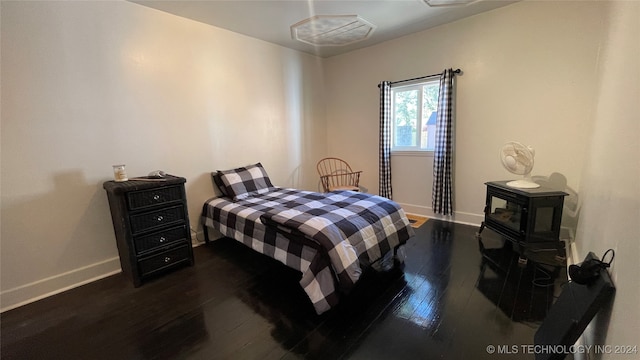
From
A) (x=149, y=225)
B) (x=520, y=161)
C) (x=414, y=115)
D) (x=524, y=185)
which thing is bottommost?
(x=149, y=225)

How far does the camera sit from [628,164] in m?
1.11

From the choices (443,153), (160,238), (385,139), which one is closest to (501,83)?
(443,153)

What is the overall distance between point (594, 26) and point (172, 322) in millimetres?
4347

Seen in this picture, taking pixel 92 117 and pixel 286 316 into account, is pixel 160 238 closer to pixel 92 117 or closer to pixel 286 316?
pixel 92 117

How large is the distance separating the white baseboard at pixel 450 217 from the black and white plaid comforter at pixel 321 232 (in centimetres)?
143

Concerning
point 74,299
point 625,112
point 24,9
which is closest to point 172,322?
point 74,299

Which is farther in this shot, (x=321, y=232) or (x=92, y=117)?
(x=92, y=117)

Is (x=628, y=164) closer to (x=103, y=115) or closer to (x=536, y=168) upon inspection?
(x=536, y=168)

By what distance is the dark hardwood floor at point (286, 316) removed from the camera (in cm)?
152

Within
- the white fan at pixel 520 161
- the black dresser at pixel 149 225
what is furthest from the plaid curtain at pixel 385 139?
the black dresser at pixel 149 225

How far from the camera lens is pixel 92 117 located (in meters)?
2.27

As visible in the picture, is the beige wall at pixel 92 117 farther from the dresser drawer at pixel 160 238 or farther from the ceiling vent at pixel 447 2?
the ceiling vent at pixel 447 2

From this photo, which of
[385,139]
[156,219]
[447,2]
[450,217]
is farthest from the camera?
[385,139]

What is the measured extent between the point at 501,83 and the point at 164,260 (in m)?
4.02
